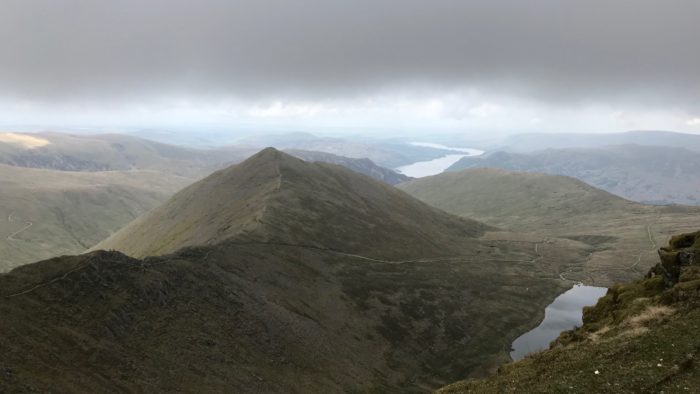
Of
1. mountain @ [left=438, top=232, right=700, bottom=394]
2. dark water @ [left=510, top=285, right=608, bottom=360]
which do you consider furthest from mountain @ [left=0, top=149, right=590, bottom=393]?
mountain @ [left=438, top=232, right=700, bottom=394]

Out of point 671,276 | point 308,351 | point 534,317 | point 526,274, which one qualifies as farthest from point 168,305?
point 526,274

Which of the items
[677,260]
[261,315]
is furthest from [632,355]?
[261,315]

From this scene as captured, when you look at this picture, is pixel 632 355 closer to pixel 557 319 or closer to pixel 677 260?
pixel 677 260

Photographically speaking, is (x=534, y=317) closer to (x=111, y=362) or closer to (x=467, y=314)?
(x=467, y=314)

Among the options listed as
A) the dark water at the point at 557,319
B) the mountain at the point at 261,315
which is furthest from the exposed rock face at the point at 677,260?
the mountain at the point at 261,315

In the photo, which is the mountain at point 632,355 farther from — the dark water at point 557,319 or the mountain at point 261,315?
the dark water at point 557,319
